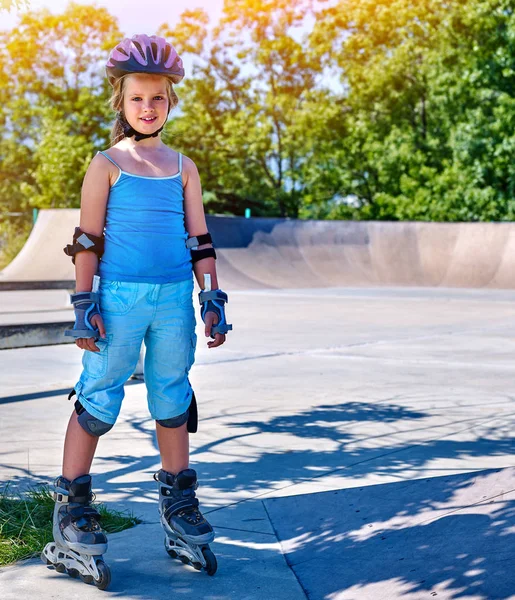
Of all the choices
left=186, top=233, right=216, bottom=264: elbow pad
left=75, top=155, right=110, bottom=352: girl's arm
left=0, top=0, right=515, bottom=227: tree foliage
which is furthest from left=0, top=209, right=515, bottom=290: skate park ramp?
left=75, top=155, right=110, bottom=352: girl's arm

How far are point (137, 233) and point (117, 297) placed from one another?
236 mm

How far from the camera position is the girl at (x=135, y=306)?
317 cm

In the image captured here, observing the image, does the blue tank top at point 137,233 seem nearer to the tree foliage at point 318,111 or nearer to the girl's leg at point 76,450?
the girl's leg at point 76,450

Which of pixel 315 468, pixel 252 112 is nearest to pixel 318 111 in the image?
pixel 252 112

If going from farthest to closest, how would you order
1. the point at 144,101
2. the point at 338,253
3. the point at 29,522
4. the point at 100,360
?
the point at 338,253 < the point at 29,522 < the point at 144,101 < the point at 100,360

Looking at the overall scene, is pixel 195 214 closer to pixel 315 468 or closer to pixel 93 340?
pixel 93 340

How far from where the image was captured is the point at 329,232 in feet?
91.8

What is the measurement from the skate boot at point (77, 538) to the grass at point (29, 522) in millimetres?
166

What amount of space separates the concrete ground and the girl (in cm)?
19

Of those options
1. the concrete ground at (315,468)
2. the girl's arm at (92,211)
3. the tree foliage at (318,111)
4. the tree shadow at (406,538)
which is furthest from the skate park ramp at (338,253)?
the girl's arm at (92,211)

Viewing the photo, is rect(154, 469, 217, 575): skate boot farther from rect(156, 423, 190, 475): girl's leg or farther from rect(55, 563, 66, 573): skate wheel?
rect(55, 563, 66, 573): skate wheel

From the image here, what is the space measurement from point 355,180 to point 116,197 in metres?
39.7

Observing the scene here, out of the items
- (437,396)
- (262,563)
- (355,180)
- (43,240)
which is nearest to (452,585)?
(262,563)

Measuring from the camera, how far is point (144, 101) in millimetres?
3303
